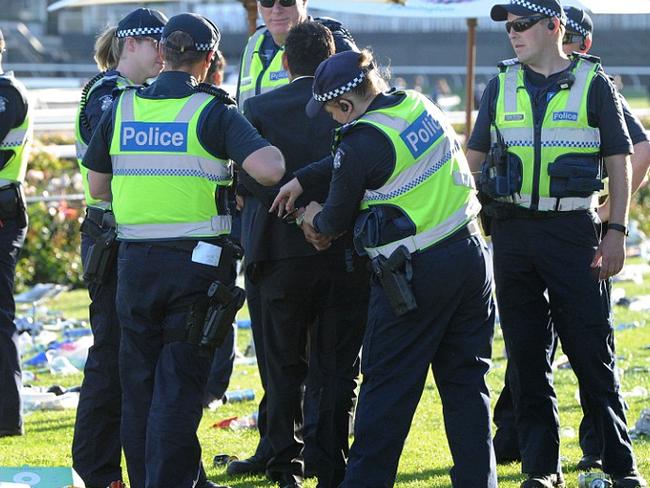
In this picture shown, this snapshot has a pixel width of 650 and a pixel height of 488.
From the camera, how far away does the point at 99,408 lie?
19.5ft

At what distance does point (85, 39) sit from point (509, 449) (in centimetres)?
4481

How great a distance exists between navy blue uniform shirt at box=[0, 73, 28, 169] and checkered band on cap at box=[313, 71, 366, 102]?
2613mm

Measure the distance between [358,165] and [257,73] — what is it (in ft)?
5.47

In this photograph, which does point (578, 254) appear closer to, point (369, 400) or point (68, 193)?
point (369, 400)

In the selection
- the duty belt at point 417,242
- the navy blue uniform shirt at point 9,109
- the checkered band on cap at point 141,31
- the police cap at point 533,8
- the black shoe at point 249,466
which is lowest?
the black shoe at point 249,466

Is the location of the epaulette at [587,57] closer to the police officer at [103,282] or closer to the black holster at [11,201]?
the police officer at [103,282]

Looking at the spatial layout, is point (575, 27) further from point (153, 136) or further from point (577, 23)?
point (153, 136)

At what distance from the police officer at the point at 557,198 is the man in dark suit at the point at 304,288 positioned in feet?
2.33

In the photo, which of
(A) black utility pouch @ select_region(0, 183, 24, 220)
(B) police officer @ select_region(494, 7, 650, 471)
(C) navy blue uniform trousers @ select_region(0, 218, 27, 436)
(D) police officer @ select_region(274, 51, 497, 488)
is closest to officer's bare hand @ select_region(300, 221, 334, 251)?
(D) police officer @ select_region(274, 51, 497, 488)

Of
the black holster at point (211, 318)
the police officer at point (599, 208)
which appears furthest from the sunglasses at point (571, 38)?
the black holster at point (211, 318)

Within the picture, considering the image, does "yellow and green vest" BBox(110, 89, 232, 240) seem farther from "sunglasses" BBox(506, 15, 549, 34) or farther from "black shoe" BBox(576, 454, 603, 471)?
"black shoe" BBox(576, 454, 603, 471)

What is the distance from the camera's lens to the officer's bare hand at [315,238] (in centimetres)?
522

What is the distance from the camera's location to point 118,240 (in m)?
5.51

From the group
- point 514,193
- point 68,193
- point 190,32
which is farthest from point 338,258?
point 68,193
